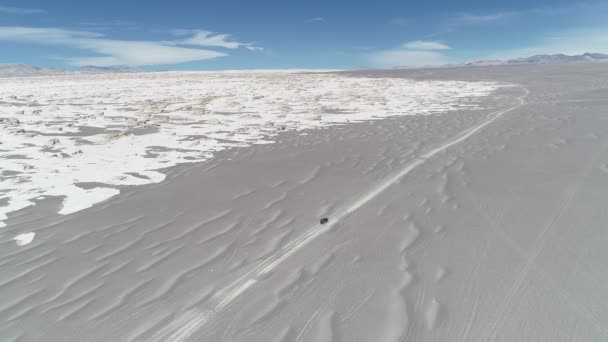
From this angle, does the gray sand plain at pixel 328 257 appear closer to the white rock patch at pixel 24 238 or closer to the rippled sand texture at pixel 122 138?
the white rock patch at pixel 24 238

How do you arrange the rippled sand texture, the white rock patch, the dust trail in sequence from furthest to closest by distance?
the rippled sand texture
the white rock patch
the dust trail

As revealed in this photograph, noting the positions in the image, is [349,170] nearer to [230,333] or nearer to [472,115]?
[230,333]

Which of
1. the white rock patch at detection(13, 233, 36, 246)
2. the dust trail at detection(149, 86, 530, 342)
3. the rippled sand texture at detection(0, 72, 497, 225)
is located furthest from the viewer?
the rippled sand texture at detection(0, 72, 497, 225)

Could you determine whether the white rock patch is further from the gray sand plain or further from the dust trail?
the dust trail

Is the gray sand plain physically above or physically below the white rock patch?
below

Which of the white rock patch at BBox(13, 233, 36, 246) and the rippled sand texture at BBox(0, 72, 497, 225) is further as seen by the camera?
the rippled sand texture at BBox(0, 72, 497, 225)

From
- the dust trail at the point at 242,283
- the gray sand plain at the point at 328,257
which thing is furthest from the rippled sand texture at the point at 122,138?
the dust trail at the point at 242,283

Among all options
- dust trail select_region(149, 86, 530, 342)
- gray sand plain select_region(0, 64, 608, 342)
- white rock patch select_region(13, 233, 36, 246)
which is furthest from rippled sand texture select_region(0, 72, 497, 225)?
dust trail select_region(149, 86, 530, 342)

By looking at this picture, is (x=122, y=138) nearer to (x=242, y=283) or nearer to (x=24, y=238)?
(x=24, y=238)

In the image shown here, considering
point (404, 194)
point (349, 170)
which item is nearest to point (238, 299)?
point (404, 194)

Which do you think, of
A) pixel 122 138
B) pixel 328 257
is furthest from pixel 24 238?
pixel 122 138
